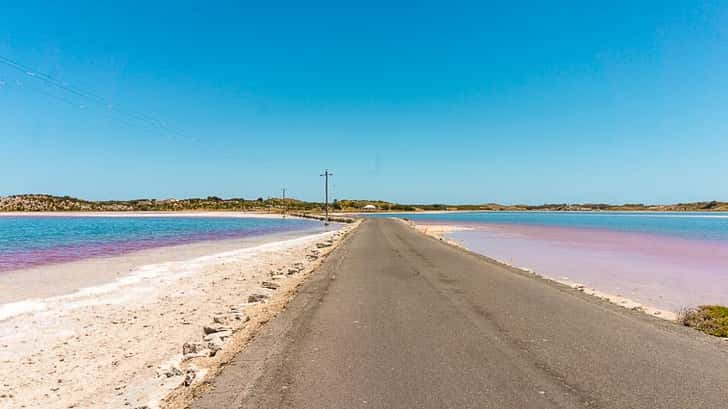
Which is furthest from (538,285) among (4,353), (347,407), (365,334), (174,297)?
(4,353)

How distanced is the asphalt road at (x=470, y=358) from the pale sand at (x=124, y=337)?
93cm

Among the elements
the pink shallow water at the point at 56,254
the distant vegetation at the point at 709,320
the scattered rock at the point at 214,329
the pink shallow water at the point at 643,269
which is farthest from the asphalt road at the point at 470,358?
the pink shallow water at the point at 56,254

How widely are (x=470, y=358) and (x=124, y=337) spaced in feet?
23.5

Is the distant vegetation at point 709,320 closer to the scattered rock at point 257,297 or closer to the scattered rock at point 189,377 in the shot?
the scattered rock at point 189,377

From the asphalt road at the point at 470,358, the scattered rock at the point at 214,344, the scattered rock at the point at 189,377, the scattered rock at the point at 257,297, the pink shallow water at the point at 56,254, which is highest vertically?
the asphalt road at the point at 470,358

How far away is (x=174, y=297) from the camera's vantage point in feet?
43.2

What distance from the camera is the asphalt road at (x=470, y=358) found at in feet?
17.0

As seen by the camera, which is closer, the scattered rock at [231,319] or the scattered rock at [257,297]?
the scattered rock at [231,319]

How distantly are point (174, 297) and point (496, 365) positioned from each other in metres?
10.5

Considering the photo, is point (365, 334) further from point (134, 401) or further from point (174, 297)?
point (174, 297)

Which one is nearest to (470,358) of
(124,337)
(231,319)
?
(231,319)

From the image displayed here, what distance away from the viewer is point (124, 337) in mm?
9008

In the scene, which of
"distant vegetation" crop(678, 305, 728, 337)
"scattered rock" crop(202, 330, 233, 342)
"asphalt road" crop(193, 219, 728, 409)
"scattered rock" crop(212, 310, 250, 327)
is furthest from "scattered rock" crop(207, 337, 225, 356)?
"distant vegetation" crop(678, 305, 728, 337)

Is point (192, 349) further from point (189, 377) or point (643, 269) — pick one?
point (643, 269)
